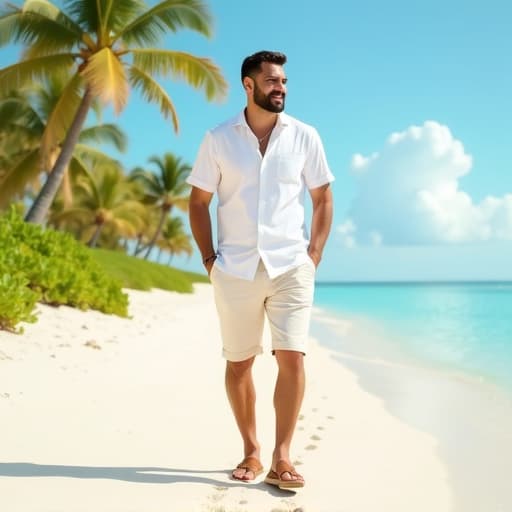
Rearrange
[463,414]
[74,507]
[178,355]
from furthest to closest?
1. [178,355]
2. [463,414]
3. [74,507]

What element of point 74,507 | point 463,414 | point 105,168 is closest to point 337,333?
point 463,414

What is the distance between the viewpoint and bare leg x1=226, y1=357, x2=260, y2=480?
3.10 m

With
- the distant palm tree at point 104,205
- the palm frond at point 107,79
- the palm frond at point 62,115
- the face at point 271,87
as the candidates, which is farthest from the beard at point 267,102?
the distant palm tree at point 104,205

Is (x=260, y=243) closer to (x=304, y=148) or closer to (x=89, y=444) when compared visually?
(x=304, y=148)

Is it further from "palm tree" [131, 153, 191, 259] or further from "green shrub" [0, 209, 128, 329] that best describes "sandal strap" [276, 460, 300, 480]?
"palm tree" [131, 153, 191, 259]

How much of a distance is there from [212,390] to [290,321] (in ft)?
8.54

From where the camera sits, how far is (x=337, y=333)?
13828mm

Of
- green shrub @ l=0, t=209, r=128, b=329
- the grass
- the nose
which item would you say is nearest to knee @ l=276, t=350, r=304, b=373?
the nose

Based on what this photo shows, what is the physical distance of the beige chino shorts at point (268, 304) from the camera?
113 inches

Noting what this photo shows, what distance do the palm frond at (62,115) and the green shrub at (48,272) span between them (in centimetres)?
506

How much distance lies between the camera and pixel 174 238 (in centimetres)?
5144

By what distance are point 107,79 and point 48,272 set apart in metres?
6.32

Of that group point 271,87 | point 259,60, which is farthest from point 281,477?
point 259,60

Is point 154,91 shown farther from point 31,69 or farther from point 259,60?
point 259,60
